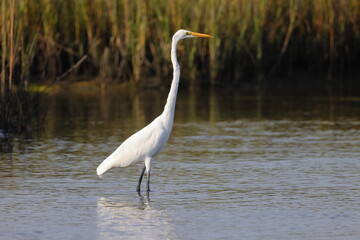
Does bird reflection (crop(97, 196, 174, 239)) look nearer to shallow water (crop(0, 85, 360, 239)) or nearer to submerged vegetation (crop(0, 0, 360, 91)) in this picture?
shallow water (crop(0, 85, 360, 239))

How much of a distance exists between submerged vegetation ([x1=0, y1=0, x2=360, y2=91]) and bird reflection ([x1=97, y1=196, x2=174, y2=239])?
9356 mm

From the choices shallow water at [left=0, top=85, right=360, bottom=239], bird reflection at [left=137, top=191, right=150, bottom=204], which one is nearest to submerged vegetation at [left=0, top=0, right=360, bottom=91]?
shallow water at [left=0, top=85, right=360, bottom=239]

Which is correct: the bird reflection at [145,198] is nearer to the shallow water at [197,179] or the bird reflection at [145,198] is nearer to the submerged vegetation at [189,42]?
the shallow water at [197,179]

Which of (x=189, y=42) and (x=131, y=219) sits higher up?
(x=189, y=42)

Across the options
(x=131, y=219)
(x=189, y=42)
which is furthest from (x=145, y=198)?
(x=189, y=42)

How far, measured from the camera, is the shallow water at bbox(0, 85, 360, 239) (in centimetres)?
591

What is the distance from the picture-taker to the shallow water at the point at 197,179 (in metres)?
5.91

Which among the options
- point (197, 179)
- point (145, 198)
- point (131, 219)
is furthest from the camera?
point (197, 179)

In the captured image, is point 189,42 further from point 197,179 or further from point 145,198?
point 145,198

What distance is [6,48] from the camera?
11023mm

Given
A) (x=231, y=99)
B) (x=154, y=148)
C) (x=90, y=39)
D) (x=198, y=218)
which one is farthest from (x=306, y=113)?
(x=198, y=218)

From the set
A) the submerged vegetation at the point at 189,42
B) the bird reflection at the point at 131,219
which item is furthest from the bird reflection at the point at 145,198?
the submerged vegetation at the point at 189,42

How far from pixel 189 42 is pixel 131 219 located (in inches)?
416

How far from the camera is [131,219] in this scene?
6199 millimetres
